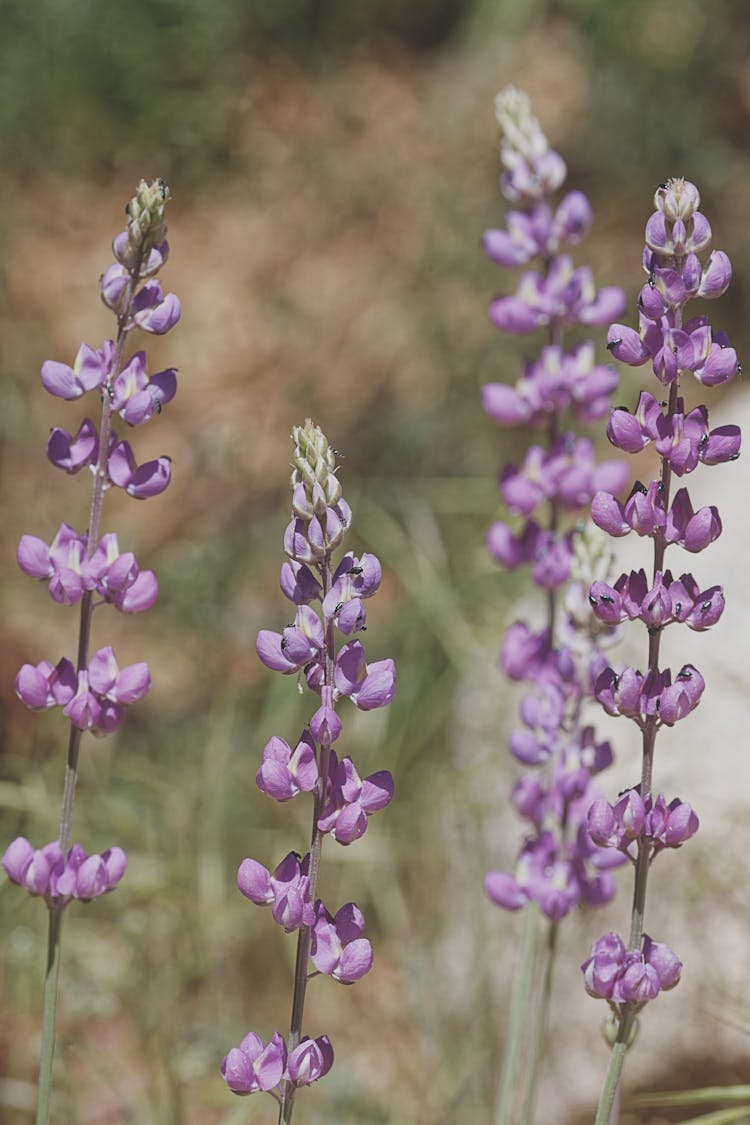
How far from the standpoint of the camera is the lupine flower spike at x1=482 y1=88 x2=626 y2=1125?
6.40 ft

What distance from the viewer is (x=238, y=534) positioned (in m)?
4.40

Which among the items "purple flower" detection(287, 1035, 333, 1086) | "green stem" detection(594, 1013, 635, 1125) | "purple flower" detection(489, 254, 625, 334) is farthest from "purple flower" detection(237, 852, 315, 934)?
"purple flower" detection(489, 254, 625, 334)

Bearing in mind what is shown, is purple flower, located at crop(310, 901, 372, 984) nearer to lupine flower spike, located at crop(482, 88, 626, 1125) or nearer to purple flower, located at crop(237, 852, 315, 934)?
purple flower, located at crop(237, 852, 315, 934)

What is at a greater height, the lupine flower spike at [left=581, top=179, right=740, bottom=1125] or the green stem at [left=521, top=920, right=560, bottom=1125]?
the lupine flower spike at [left=581, top=179, right=740, bottom=1125]

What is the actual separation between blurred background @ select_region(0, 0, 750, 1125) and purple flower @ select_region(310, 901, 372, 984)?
3.36ft

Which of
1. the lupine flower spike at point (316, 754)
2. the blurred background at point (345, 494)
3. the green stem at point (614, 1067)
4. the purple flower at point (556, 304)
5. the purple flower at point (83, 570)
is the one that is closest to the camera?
the lupine flower spike at point (316, 754)

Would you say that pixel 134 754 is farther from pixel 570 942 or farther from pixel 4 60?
pixel 4 60

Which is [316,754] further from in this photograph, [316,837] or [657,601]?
[657,601]

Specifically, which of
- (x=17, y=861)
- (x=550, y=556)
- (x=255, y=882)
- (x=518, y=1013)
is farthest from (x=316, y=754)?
(x=518, y=1013)

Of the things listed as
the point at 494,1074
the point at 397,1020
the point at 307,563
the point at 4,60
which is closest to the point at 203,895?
the point at 397,1020

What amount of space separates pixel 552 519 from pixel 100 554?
30.5 inches

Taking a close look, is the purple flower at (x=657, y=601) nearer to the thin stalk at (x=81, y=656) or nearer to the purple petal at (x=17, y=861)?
the thin stalk at (x=81, y=656)

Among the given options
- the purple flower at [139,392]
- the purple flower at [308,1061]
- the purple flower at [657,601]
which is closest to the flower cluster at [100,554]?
the purple flower at [139,392]

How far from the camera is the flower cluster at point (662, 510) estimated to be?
1388mm
